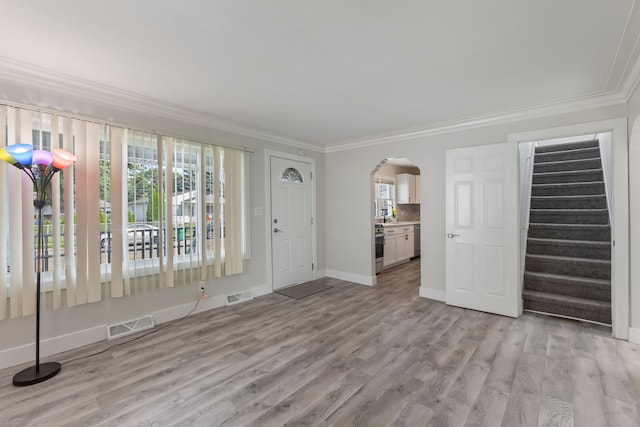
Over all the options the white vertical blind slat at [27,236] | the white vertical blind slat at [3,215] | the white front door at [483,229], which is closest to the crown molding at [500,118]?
the white front door at [483,229]

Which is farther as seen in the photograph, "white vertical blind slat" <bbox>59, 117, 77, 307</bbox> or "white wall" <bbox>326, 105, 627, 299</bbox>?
"white wall" <bbox>326, 105, 627, 299</bbox>

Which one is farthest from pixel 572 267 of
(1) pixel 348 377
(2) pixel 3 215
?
(2) pixel 3 215

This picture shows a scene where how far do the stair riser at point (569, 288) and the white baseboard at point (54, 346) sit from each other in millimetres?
5043

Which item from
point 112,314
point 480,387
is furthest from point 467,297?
point 112,314

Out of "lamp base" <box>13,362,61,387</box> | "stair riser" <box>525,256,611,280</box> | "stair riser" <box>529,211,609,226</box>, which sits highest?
"stair riser" <box>529,211,609,226</box>

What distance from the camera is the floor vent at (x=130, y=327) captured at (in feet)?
9.56

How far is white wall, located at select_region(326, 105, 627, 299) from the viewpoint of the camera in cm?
356

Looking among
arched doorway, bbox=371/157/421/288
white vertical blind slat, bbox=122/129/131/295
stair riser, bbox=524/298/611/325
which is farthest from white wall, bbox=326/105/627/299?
white vertical blind slat, bbox=122/129/131/295

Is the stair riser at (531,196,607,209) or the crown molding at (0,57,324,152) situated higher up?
the crown molding at (0,57,324,152)

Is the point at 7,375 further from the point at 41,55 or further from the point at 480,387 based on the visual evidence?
the point at 480,387

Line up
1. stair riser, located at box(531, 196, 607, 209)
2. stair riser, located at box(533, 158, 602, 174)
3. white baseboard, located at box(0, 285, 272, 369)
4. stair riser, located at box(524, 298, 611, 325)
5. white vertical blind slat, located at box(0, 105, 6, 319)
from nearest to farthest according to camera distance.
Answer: white vertical blind slat, located at box(0, 105, 6, 319) < white baseboard, located at box(0, 285, 272, 369) < stair riser, located at box(524, 298, 611, 325) < stair riser, located at box(531, 196, 607, 209) < stair riser, located at box(533, 158, 602, 174)

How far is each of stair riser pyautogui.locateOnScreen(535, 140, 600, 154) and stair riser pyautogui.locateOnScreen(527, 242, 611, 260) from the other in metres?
2.30

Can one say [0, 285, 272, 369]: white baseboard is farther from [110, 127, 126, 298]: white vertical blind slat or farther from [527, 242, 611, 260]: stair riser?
[527, 242, 611, 260]: stair riser

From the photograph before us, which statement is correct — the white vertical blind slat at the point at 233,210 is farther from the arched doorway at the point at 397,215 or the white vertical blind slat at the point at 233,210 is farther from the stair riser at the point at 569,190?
the stair riser at the point at 569,190
